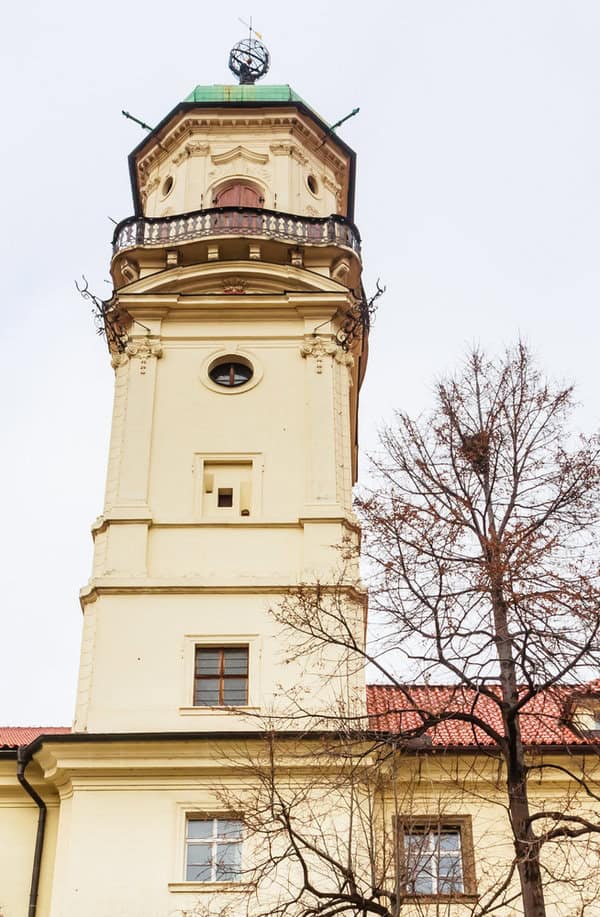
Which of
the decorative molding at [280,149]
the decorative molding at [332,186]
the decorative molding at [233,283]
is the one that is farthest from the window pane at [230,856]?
the decorative molding at [332,186]

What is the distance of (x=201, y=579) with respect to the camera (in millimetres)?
23656

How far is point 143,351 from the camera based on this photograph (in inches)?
1083

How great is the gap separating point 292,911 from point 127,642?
232 inches

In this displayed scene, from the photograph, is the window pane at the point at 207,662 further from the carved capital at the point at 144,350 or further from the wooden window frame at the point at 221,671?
the carved capital at the point at 144,350

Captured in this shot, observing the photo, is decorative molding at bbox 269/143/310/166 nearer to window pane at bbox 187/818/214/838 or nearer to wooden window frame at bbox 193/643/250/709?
wooden window frame at bbox 193/643/250/709

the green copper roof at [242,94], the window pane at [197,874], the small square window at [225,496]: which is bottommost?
the window pane at [197,874]

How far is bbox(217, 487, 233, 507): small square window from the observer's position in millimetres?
25391

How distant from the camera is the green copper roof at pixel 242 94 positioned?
34156 millimetres

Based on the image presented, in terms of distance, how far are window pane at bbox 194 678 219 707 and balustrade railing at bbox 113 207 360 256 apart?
1087 centimetres

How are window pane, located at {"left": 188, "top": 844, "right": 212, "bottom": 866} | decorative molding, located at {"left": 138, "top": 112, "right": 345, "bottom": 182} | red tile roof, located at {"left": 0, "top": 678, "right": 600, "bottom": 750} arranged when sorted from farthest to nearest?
decorative molding, located at {"left": 138, "top": 112, "right": 345, "bottom": 182} → window pane, located at {"left": 188, "top": 844, "right": 212, "bottom": 866} → red tile roof, located at {"left": 0, "top": 678, "right": 600, "bottom": 750}

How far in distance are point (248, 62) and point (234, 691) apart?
22403 millimetres

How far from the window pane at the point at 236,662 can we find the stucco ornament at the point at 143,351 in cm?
685

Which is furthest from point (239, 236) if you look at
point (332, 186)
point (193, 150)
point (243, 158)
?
point (332, 186)

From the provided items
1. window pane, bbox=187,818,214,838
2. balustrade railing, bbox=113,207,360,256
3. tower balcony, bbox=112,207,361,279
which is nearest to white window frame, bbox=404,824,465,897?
window pane, bbox=187,818,214,838
